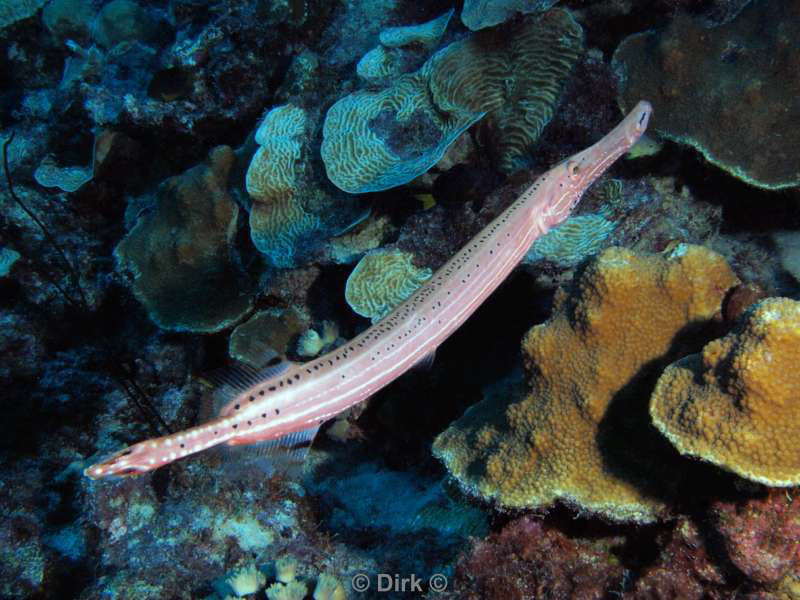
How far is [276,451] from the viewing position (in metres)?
3.00

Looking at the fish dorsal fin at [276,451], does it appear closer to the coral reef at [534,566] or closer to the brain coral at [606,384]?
the brain coral at [606,384]

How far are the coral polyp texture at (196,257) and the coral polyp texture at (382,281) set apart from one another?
5.77ft

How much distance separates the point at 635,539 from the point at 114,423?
20.8 feet

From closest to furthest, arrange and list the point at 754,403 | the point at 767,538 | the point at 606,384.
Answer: the point at 754,403, the point at 767,538, the point at 606,384

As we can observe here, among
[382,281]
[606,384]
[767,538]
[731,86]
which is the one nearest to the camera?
[767,538]

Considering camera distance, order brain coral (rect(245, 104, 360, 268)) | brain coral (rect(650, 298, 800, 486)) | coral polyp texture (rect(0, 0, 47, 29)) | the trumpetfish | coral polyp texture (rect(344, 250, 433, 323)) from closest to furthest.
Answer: brain coral (rect(650, 298, 800, 486)) < the trumpetfish < coral polyp texture (rect(344, 250, 433, 323)) < brain coral (rect(245, 104, 360, 268)) < coral polyp texture (rect(0, 0, 47, 29))

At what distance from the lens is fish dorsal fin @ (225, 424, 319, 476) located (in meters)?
2.89

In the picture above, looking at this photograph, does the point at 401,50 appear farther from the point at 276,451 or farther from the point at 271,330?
the point at 276,451

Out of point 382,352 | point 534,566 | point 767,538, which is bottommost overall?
point 534,566

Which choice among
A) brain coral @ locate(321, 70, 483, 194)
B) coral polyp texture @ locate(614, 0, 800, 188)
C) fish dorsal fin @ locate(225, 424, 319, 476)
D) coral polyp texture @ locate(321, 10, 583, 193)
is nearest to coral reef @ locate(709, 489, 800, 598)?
fish dorsal fin @ locate(225, 424, 319, 476)

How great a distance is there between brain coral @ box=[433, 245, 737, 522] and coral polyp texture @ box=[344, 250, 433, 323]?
1.83m

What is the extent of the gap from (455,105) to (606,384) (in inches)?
133

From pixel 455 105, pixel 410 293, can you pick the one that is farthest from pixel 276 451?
pixel 455 105

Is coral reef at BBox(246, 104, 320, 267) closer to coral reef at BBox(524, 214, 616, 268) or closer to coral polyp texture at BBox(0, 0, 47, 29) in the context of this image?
coral reef at BBox(524, 214, 616, 268)
